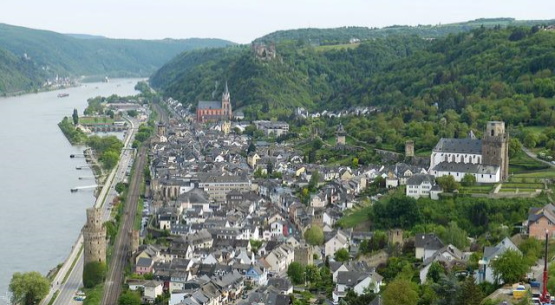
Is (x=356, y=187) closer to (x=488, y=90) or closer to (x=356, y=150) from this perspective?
(x=356, y=150)

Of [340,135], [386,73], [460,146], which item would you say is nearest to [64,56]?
[386,73]

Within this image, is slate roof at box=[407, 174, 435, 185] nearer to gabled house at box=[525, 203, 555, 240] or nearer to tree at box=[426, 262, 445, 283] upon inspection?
gabled house at box=[525, 203, 555, 240]

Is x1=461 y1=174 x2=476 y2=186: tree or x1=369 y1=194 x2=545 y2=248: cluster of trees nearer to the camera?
x1=369 y1=194 x2=545 y2=248: cluster of trees

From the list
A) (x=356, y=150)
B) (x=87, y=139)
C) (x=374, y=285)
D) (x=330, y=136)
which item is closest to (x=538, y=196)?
(x=374, y=285)

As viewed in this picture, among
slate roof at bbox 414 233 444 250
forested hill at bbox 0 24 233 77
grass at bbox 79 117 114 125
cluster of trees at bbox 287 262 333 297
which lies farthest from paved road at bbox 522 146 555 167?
forested hill at bbox 0 24 233 77

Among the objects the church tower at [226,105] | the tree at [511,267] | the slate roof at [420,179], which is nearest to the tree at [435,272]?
the tree at [511,267]

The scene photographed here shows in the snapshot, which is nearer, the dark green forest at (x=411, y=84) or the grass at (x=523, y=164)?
the grass at (x=523, y=164)

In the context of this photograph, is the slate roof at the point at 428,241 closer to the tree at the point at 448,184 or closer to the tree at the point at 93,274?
the tree at the point at 448,184
